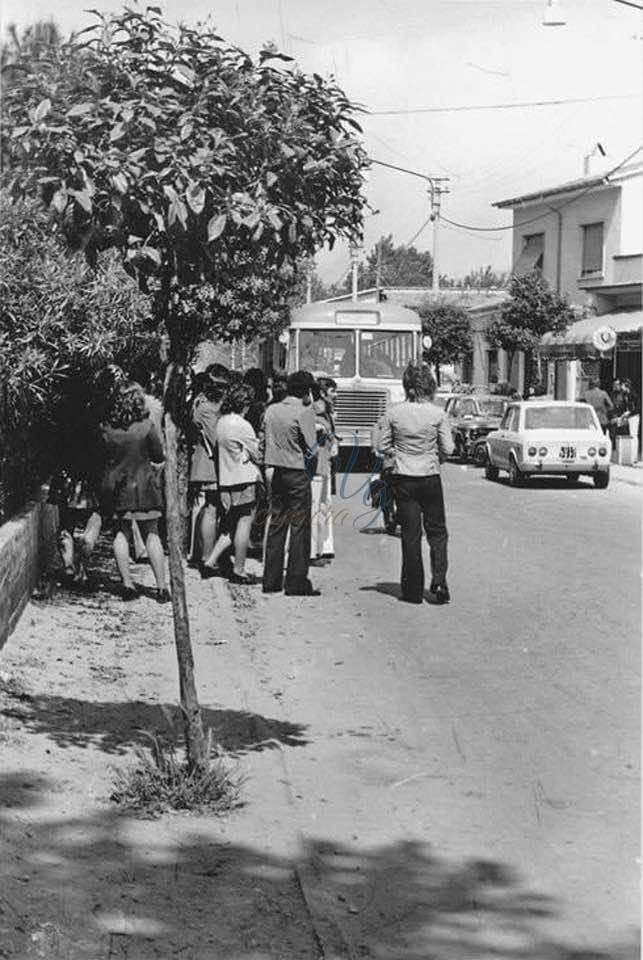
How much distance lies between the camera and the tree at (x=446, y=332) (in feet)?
166

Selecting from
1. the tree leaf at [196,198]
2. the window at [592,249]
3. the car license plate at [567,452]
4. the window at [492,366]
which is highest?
the window at [592,249]

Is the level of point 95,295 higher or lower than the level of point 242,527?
higher

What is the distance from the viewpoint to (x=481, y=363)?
53062 millimetres

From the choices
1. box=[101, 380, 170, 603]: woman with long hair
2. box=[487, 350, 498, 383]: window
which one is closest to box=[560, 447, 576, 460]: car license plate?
box=[101, 380, 170, 603]: woman with long hair

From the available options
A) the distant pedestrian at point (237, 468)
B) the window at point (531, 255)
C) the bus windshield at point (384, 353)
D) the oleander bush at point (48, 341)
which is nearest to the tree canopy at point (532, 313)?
the window at point (531, 255)

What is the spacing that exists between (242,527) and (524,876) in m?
7.04

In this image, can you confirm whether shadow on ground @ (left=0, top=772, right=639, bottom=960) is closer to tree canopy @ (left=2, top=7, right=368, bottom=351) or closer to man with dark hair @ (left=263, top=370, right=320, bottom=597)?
tree canopy @ (left=2, top=7, right=368, bottom=351)

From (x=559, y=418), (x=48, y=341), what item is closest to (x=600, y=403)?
(x=559, y=418)

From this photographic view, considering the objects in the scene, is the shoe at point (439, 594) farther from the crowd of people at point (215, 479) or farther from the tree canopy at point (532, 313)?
the tree canopy at point (532, 313)

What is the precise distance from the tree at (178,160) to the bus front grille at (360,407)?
19936 mm

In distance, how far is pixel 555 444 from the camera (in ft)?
75.9

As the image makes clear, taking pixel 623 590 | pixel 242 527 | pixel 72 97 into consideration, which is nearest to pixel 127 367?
pixel 242 527

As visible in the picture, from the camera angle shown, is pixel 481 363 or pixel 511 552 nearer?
pixel 511 552

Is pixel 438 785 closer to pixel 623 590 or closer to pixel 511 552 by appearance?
Answer: pixel 623 590
